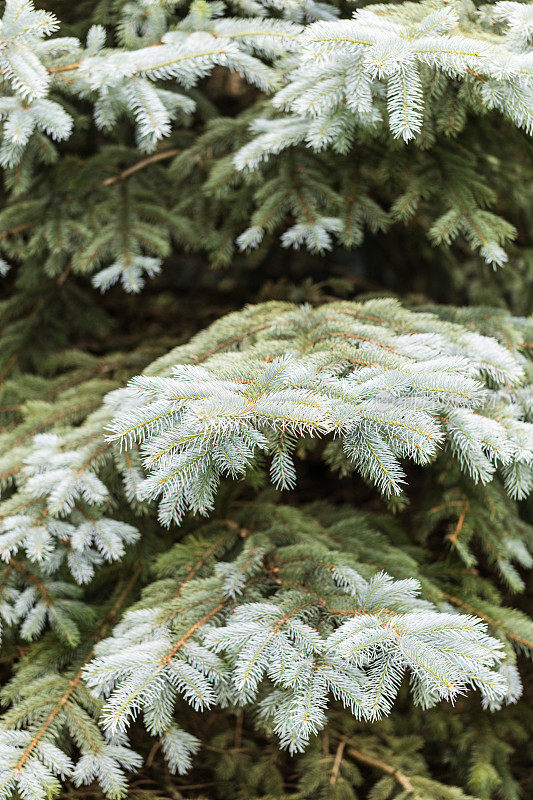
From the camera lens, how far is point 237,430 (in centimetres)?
120

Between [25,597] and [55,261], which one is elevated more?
[55,261]

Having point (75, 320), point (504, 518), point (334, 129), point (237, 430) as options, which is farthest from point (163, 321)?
point (237, 430)

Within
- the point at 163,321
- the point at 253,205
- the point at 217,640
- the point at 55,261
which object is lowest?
the point at 163,321

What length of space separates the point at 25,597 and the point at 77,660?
0.27m

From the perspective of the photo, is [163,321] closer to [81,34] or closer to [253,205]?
[253,205]

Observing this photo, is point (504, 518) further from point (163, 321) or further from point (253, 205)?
point (163, 321)

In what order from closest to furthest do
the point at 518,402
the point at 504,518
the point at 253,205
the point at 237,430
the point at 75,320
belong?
the point at 237,430, the point at 518,402, the point at 504,518, the point at 253,205, the point at 75,320

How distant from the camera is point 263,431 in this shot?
146cm

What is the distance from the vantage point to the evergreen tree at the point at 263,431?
1.34 meters

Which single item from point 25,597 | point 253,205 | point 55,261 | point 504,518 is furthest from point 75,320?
point 504,518

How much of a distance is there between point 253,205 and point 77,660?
2.11 metres

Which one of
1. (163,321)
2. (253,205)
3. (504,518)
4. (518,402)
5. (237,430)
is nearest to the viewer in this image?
(237,430)

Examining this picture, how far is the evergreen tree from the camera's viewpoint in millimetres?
→ 1341

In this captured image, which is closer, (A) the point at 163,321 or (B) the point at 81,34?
(B) the point at 81,34
